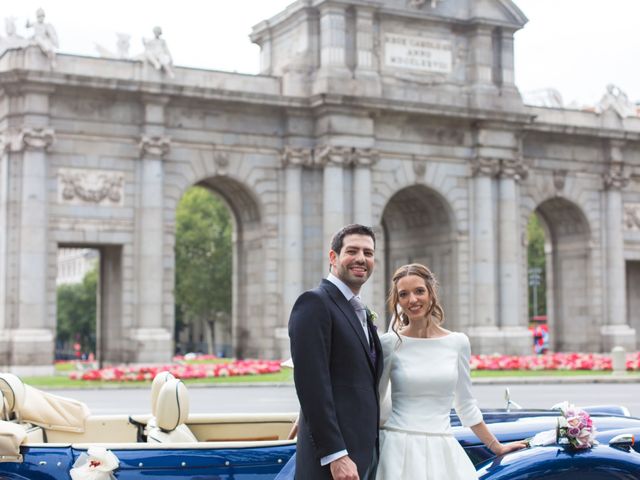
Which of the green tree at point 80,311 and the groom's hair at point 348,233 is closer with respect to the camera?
the groom's hair at point 348,233

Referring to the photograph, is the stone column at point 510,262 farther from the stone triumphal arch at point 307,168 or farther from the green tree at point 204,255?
the green tree at point 204,255

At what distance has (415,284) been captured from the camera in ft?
21.0

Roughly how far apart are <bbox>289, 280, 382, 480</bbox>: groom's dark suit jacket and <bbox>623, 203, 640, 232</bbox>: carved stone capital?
41.1 meters

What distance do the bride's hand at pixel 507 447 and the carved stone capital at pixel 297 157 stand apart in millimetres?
30517

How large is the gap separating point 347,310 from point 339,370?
1.21 feet

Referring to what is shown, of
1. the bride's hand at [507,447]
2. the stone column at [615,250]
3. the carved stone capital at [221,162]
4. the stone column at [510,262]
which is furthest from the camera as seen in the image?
the stone column at [615,250]

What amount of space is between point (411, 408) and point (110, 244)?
2984cm

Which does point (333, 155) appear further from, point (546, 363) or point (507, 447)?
point (507, 447)

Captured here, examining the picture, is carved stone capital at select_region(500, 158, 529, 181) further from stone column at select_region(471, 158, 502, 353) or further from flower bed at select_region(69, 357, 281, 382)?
flower bed at select_region(69, 357, 281, 382)

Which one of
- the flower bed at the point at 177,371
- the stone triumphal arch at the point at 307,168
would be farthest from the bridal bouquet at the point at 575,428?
the stone triumphal arch at the point at 307,168

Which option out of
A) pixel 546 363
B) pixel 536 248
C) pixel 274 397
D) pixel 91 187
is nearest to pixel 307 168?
pixel 91 187

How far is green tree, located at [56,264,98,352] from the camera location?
94.3 m

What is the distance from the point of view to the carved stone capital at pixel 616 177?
44.3 meters

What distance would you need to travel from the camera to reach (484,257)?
1567 inches
